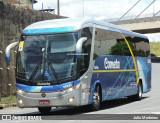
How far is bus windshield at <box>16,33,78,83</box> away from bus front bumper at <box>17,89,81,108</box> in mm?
485

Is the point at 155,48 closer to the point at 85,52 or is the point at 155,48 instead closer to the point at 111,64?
the point at 111,64

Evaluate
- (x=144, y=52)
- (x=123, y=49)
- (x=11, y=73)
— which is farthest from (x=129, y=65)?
(x=11, y=73)

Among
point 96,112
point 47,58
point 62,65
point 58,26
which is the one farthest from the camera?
point 96,112

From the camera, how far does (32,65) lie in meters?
15.5

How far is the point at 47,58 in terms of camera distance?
1544 cm

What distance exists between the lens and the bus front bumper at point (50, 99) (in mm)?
15088

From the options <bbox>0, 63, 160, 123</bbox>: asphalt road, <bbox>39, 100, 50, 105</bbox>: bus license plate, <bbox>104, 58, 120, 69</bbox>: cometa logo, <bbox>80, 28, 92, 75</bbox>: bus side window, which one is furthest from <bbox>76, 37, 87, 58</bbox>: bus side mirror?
<bbox>104, 58, 120, 69</bbox>: cometa logo

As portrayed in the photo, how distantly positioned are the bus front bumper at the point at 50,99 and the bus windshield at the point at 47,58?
485 mm

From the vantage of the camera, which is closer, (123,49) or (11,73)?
(123,49)

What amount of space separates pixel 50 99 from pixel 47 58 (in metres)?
1.45

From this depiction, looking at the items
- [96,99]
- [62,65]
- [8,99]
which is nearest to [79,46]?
[62,65]

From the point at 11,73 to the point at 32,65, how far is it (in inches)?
426

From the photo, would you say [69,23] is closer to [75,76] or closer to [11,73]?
[75,76]

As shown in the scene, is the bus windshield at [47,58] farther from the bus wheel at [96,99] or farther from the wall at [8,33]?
the wall at [8,33]
